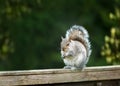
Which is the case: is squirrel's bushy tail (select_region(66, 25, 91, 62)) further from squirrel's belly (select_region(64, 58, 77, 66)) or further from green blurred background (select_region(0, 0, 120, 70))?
green blurred background (select_region(0, 0, 120, 70))

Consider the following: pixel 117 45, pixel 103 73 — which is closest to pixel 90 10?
pixel 117 45

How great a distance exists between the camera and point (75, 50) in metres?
4.90

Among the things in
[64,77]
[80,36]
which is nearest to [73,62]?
[80,36]

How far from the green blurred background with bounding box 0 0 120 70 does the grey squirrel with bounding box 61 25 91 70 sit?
654 centimetres

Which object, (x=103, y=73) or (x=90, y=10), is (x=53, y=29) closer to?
(x=90, y=10)

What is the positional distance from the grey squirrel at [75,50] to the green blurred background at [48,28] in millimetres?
6544

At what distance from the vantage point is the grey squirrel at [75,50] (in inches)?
192

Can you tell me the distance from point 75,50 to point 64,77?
38cm

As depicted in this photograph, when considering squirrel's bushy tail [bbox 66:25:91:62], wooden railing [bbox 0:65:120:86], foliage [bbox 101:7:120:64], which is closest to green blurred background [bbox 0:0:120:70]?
foliage [bbox 101:7:120:64]

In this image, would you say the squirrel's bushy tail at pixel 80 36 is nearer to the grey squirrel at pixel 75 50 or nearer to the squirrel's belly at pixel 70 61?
the grey squirrel at pixel 75 50

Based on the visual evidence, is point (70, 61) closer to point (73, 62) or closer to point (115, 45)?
point (73, 62)

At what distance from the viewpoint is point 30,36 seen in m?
13.0

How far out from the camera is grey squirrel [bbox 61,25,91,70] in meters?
4.88

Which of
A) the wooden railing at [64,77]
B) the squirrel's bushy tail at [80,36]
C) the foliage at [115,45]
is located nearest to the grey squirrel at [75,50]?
the squirrel's bushy tail at [80,36]
